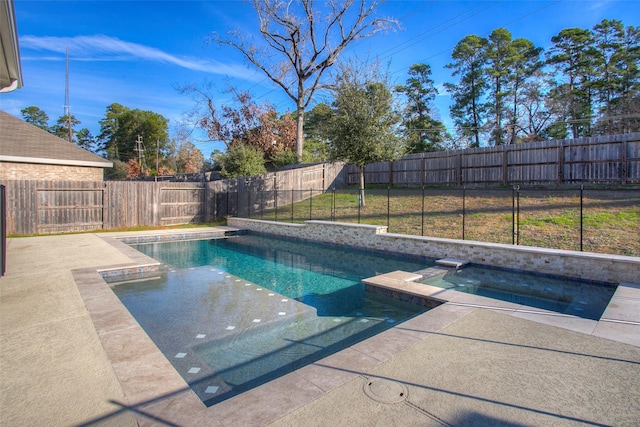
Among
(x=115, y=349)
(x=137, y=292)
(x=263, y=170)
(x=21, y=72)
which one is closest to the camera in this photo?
(x=115, y=349)

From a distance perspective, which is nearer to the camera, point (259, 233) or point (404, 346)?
point (404, 346)

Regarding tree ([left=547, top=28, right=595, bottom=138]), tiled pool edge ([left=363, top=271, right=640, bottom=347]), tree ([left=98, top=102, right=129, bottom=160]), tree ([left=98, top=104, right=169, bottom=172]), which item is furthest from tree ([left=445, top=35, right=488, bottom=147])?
tree ([left=98, top=102, right=129, bottom=160])

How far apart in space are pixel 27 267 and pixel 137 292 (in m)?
2.74

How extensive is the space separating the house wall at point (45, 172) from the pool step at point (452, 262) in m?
15.9

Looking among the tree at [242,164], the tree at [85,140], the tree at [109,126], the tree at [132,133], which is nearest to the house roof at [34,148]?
the tree at [242,164]

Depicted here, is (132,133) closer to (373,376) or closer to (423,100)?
(423,100)

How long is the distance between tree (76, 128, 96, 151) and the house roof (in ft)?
134

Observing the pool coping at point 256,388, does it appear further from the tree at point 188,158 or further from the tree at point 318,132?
the tree at point 188,158

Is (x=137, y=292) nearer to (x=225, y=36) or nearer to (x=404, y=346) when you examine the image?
(x=404, y=346)

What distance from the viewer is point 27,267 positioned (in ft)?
23.5

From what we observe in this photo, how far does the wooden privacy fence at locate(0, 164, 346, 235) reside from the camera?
1295 centimetres

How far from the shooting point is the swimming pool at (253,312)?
3.86 meters

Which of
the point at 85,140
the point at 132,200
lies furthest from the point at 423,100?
the point at 85,140

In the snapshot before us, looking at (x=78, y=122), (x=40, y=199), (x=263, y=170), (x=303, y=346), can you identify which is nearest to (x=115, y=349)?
(x=303, y=346)
